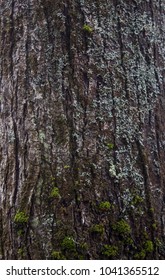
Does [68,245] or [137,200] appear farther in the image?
[137,200]

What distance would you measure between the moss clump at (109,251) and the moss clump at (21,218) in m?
0.35

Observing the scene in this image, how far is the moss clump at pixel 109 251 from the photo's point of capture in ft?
5.33

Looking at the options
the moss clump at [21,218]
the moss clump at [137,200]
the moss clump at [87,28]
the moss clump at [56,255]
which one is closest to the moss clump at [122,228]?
the moss clump at [137,200]

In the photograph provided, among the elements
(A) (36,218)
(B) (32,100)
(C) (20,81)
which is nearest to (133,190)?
(A) (36,218)

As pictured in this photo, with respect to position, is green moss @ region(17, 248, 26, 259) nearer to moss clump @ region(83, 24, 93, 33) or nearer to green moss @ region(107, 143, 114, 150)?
green moss @ region(107, 143, 114, 150)

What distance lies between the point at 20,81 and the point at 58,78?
182mm

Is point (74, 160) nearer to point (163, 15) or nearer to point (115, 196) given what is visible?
point (115, 196)

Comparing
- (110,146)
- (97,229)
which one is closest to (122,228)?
(97,229)

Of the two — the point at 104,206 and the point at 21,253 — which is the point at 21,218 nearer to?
the point at 21,253

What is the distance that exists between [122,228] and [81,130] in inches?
18.1

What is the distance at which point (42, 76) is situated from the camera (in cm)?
184

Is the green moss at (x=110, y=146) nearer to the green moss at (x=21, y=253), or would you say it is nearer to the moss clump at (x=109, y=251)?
the moss clump at (x=109, y=251)

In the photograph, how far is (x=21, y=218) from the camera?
1661 millimetres

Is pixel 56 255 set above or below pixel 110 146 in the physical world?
below
